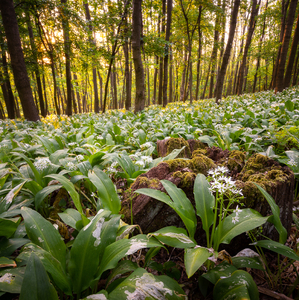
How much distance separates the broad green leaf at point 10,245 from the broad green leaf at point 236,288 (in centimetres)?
122

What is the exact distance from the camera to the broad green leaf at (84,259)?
0.91 m

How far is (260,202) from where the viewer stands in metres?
1.33

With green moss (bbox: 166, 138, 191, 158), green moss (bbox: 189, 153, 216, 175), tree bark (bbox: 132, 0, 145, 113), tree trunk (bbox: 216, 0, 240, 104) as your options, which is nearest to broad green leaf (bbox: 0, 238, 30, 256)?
green moss (bbox: 189, 153, 216, 175)

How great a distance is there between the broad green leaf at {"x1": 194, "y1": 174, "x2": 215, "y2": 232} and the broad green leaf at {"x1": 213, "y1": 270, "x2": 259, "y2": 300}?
0.97 feet

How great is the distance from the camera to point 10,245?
114 centimetres

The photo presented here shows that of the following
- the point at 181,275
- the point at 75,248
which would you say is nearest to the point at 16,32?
the point at 75,248

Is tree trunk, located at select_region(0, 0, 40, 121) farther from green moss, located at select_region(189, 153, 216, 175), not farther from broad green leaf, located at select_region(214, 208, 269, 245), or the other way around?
broad green leaf, located at select_region(214, 208, 269, 245)

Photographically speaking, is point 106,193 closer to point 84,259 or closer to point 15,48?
point 84,259

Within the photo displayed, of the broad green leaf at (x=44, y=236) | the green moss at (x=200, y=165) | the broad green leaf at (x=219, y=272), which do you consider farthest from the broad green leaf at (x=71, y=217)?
the green moss at (x=200, y=165)

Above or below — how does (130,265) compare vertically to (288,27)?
below

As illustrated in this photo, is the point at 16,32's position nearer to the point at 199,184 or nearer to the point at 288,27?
the point at 199,184

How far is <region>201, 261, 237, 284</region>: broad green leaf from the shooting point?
3.20ft

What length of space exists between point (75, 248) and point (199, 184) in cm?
92

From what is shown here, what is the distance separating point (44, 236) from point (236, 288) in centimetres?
110
